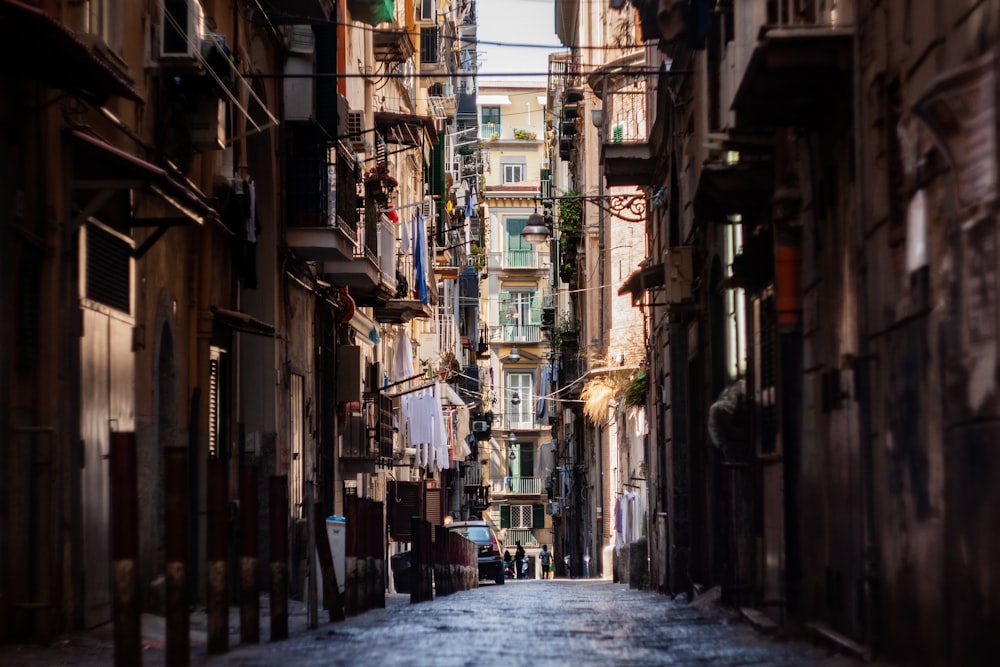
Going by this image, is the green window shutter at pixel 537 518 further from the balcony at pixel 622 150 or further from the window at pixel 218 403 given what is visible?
the window at pixel 218 403

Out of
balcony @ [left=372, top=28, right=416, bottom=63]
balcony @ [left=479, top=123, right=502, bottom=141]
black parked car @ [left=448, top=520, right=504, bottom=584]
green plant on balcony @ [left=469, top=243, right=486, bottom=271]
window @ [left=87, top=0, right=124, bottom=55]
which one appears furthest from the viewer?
balcony @ [left=479, top=123, right=502, bottom=141]

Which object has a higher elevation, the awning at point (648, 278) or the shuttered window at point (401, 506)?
the awning at point (648, 278)

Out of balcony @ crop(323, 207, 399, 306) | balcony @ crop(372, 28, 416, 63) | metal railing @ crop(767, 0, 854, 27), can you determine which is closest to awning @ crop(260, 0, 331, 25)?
balcony @ crop(323, 207, 399, 306)

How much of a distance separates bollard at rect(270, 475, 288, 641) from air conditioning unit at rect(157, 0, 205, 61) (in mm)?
5616

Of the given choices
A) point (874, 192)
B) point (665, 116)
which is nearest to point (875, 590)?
point (874, 192)

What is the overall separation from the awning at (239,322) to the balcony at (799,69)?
8015 mm

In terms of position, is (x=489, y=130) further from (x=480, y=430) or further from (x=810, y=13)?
(x=810, y=13)

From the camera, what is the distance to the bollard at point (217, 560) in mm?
10961

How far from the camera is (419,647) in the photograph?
444 inches

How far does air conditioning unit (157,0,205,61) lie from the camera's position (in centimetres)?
1623

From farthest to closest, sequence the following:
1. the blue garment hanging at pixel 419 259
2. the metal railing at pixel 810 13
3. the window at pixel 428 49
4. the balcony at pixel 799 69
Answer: the window at pixel 428 49
the blue garment hanging at pixel 419 259
the metal railing at pixel 810 13
the balcony at pixel 799 69

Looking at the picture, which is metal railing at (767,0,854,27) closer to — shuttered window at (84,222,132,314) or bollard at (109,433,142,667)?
bollard at (109,433,142,667)

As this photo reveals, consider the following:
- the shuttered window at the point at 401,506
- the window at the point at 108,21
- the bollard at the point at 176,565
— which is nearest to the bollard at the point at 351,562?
the window at the point at 108,21

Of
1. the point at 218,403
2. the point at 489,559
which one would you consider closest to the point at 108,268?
the point at 218,403
